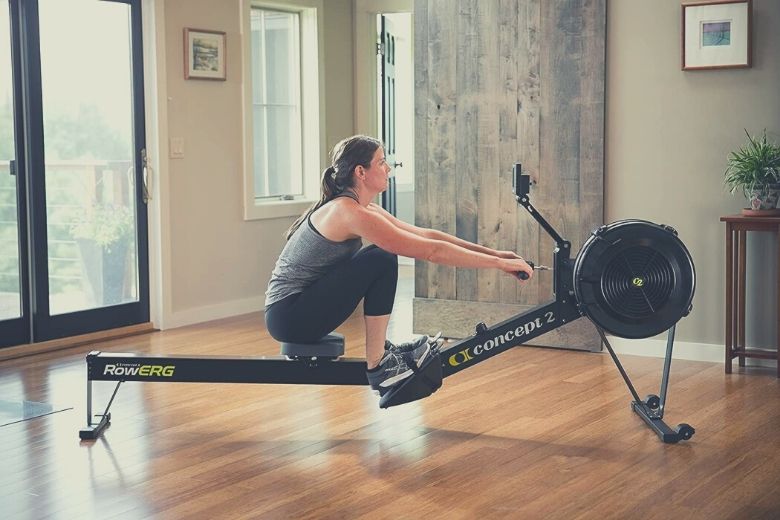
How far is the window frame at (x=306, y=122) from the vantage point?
23.6ft

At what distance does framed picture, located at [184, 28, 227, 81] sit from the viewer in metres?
6.59

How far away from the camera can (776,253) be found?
526 centimetres

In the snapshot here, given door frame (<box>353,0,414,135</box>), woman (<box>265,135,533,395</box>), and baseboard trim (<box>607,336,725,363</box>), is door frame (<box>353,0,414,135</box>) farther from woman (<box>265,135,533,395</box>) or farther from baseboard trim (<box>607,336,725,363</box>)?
woman (<box>265,135,533,395</box>)

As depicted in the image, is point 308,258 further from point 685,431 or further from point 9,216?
point 9,216

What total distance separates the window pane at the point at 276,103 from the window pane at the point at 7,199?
1.93m

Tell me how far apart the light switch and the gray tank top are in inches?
109


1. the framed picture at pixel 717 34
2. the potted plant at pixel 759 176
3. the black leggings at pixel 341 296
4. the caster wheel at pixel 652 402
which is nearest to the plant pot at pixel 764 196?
the potted plant at pixel 759 176

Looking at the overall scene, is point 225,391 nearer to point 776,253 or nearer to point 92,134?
point 92,134

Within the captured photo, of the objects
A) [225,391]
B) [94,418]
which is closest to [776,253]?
[225,391]

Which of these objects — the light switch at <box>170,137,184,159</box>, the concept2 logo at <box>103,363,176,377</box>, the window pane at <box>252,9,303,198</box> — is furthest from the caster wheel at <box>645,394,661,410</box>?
the window pane at <box>252,9,303,198</box>

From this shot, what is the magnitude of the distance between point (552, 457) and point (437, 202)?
254cm

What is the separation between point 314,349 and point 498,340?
0.68m

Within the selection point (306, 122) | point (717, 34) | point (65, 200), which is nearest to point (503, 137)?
point (717, 34)

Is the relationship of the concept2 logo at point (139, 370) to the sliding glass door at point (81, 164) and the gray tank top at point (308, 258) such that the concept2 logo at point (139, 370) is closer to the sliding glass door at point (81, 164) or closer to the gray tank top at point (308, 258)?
the gray tank top at point (308, 258)
